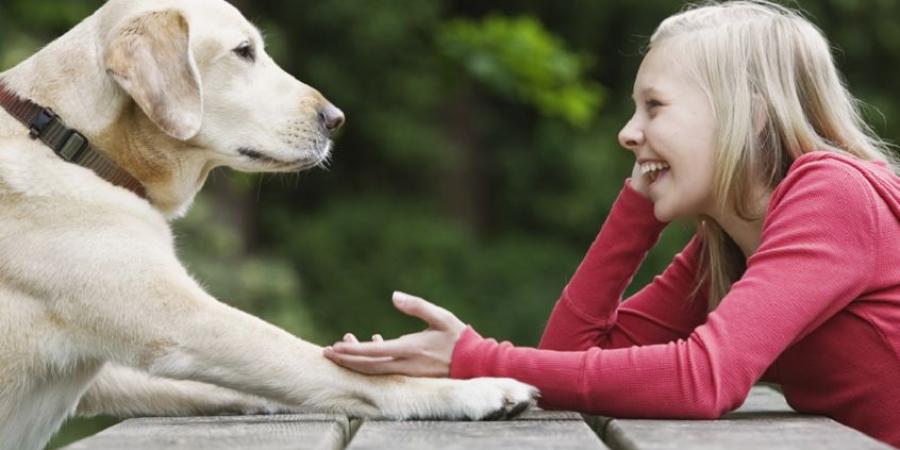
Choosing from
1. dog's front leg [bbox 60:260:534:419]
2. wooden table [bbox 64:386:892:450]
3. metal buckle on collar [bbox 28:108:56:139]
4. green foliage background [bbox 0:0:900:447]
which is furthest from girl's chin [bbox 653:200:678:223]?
green foliage background [bbox 0:0:900:447]

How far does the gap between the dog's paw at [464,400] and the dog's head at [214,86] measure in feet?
2.96

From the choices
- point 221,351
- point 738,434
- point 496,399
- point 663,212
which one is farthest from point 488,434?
point 663,212

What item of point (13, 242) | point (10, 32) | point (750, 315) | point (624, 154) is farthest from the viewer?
point (624, 154)

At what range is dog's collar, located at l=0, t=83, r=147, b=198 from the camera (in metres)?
3.01

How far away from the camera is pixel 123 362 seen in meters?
2.81

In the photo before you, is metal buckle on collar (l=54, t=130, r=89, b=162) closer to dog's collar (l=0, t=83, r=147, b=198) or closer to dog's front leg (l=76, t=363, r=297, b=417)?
dog's collar (l=0, t=83, r=147, b=198)

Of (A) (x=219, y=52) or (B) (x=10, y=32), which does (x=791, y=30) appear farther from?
(B) (x=10, y=32)

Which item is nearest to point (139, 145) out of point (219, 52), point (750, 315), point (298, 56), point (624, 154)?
point (219, 52)

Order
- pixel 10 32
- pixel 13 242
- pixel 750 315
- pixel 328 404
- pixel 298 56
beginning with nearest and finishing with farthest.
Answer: pixel 750 315 < pixel 328 404 < pixel 13 242 < pixel 10 32 < pixel 298 56

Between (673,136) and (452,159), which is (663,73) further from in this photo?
(452,159)

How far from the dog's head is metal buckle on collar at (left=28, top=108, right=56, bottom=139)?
169 millimetres

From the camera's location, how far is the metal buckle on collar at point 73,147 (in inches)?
118

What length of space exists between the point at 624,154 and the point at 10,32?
18.8 ft

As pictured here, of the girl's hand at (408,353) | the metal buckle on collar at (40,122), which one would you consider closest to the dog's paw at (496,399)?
the girl's hand at (408,353)
